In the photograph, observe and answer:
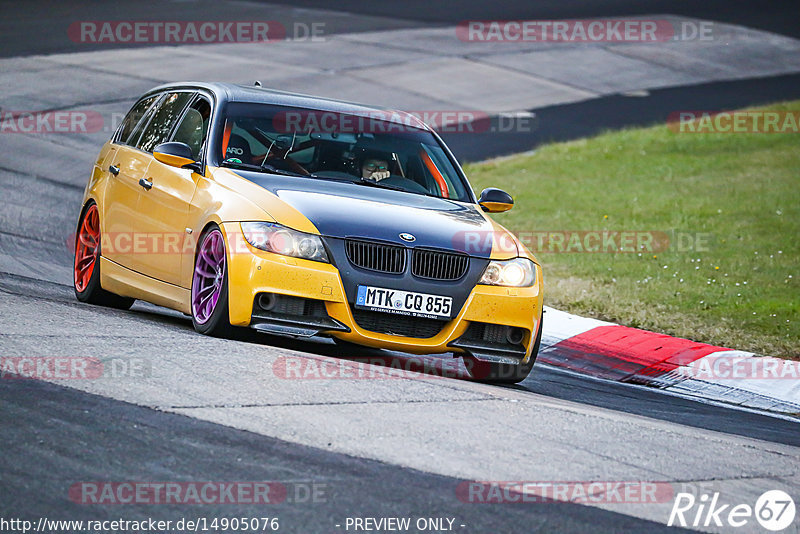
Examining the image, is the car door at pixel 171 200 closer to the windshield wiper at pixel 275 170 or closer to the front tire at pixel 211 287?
the front tire at pixel 211 287

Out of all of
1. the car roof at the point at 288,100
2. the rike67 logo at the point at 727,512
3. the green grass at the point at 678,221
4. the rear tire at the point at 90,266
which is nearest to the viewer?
the rike67 logo at the point at 727,512

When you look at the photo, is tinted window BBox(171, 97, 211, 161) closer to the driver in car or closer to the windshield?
the windshield

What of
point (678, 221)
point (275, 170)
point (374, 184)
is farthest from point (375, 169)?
point (678, 221)

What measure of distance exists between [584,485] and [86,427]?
7.12 feet

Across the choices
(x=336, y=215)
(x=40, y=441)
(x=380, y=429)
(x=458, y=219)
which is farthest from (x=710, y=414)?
(x=40, y=441)

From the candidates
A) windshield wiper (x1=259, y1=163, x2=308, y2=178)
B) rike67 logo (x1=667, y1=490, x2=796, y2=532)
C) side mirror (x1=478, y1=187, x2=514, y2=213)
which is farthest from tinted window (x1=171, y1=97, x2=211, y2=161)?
rike67 logo (x1=667, y1=490, x2=796, y2=532)

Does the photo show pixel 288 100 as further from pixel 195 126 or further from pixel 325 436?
pixel 325 436

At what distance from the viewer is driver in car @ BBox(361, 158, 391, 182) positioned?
8750 millimetres

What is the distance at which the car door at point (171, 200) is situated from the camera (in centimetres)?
826

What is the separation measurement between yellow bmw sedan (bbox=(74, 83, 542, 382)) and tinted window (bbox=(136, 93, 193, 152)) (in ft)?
0.06

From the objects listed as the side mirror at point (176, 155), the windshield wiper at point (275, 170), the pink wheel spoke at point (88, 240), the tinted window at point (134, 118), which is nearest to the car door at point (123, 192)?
the tinted window at point (134, 118)

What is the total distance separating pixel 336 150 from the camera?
28.7 ft

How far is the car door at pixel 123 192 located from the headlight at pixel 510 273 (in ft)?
8.62

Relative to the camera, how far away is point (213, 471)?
5.09 m
